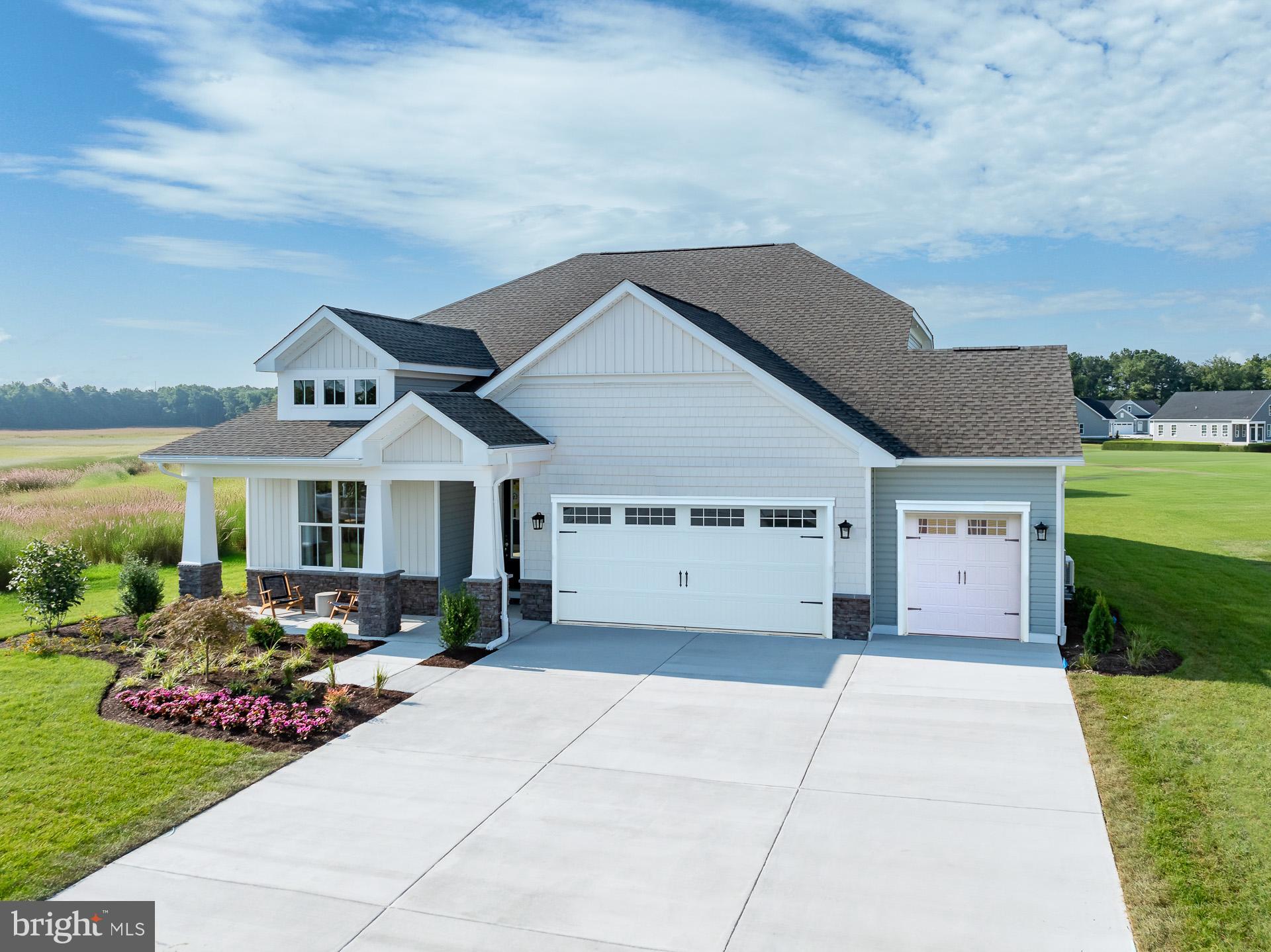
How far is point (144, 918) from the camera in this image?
23.3 feet

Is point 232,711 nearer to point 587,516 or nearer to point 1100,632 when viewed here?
point 587,516

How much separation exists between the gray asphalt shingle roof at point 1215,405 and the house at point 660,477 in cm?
9686

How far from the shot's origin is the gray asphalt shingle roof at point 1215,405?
98.0m

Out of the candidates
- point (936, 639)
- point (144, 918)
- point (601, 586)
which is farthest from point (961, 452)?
point (144, 918)

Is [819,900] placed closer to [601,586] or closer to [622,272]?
[601,586]

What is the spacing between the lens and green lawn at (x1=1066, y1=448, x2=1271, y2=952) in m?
7.25

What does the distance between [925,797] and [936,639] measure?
712 centimetres

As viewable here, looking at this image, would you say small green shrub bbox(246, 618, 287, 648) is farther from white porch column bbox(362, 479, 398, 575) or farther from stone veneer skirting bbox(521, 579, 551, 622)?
stone veneer skirting bbox(521, 579, 551, 622)

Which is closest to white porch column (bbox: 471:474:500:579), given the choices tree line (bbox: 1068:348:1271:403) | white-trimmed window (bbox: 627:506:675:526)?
white-trimmed window (bbox: 627:506:675:526)

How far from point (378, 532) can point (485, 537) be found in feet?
6.50

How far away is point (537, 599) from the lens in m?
17.5

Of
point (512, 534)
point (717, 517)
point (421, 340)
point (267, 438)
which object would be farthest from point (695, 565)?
point (267, 438)

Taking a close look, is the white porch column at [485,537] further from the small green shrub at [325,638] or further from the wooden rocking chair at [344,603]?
the wooden rocking chair at [344,603]
